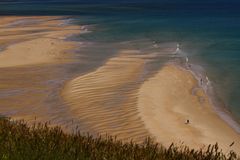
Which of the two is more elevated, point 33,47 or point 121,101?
point 121,101

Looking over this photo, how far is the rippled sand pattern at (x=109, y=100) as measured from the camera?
45.5 feet

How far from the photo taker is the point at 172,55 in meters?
29.3

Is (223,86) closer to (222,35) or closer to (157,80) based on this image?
(157,80)

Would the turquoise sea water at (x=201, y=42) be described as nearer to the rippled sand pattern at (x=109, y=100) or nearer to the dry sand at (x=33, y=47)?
the dry sand at (x=33, y=47)

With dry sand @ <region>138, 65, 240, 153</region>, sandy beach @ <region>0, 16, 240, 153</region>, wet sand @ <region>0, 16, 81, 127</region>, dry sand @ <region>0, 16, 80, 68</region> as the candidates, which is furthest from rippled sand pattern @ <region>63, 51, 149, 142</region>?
dry sand @ <region>0, 16, 80, 68</region>

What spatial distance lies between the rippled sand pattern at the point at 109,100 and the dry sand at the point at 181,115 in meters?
0.39

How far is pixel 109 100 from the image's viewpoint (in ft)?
56.0

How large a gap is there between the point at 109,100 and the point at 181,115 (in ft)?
8.64

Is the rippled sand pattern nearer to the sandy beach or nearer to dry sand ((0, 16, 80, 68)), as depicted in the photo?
the sandy beach

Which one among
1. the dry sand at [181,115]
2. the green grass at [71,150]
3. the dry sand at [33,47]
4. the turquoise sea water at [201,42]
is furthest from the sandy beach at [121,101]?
the green grass at [71,150]

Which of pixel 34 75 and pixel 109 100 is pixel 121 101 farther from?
pixel 34 75

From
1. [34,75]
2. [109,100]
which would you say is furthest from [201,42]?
[109,100]

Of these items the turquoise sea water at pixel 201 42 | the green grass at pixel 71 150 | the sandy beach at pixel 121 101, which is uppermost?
the green grass at pixel 71 150

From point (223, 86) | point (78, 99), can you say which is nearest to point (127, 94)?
point (78, 99)
